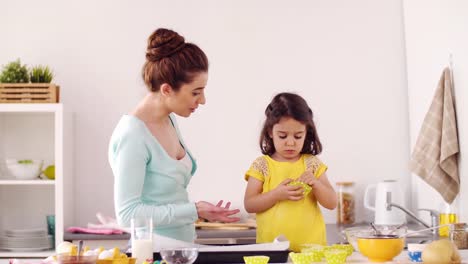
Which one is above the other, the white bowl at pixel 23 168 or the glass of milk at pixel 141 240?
the white bowl at pixel 23 168

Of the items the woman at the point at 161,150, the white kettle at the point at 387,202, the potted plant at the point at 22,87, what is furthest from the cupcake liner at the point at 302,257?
the potted plant at the point at 22,87

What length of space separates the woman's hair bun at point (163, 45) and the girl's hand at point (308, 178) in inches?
25.6

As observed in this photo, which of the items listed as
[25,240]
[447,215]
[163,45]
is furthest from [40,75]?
[447,215]

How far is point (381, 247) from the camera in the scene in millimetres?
2148

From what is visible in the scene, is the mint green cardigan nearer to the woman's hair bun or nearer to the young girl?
the woman's hair bun

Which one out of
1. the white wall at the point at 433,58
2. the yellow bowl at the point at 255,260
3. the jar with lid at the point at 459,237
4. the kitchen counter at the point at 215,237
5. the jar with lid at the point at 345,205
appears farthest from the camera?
the jar with lid at the point at 345,205

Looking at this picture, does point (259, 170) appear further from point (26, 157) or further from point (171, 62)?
point (26, 157)

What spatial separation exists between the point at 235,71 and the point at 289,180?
1734 mm

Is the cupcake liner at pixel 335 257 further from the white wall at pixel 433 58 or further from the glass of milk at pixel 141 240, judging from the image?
the white wall at pixel 433 58

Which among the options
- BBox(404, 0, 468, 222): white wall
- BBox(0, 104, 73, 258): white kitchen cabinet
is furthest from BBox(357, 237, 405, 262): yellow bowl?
BBox(0, 104, 73, 258): white kitchen cabinet

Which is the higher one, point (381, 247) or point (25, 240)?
point (381, 247)

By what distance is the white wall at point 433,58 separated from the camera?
3.52m

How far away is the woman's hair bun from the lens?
2.47 m

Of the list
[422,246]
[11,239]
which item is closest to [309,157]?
[422,246]
